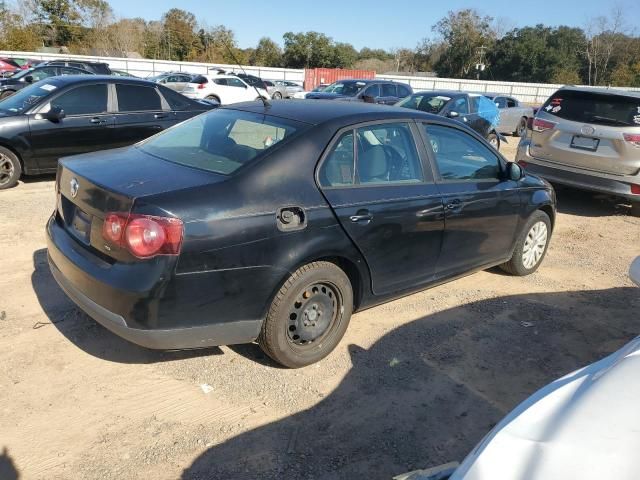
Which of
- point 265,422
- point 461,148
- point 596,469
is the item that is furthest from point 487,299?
point 596,469

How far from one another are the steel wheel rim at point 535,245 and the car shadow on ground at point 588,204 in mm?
3288

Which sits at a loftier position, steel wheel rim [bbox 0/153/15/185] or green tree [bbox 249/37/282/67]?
green tree [bbox 249/37/282/67]

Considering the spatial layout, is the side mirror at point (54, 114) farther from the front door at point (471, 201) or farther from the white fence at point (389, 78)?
the white fence at point (389, 78)

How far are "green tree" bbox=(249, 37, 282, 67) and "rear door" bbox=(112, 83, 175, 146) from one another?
62.5m

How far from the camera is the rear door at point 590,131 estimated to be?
7.40 metres

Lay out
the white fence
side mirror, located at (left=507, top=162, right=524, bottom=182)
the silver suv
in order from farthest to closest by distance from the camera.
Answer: the white fence < the silver suv < side mirror, located at (left=507, top=162, right=524, bottom=182)

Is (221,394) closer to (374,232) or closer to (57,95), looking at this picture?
(374,232)

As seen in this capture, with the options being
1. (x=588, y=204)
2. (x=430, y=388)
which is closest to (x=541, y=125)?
(x=588, y=204)

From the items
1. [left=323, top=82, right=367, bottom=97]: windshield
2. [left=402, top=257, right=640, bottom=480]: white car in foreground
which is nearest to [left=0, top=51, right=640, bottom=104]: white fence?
[left=323, top=82, right=367, bottom=97]: windshield

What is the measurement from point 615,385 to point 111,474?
88.6 inches

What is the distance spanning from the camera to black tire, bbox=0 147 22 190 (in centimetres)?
734

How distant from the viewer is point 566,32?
63719 mm

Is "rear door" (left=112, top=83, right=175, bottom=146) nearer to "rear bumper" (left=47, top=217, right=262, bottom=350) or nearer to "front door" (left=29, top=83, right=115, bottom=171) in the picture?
"front door" (left=29, top=83, right=115, bottom=171)

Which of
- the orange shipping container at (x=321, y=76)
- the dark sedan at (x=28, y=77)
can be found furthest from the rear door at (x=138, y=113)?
the orange shipping container at (x=321, y=76)
